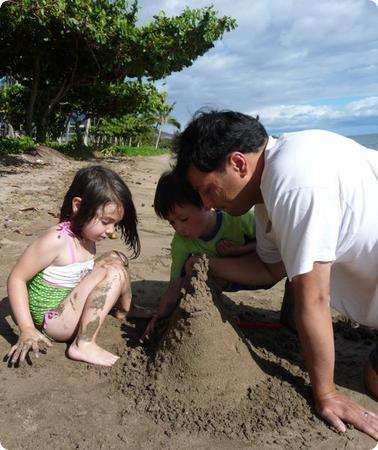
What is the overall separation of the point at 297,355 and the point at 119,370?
0.86 m

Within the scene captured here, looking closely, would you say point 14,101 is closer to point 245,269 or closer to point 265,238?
point 245,269

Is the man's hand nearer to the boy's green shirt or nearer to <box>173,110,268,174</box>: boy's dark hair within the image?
<box>173,110,268,174</box>: boy's dark hair

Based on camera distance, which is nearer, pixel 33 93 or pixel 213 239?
pixel 213 239

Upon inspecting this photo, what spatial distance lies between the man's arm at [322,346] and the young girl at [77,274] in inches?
36.3

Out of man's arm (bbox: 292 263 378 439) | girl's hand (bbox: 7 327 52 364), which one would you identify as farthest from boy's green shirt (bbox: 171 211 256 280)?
man's arm (bbox: 292 263 378 439)

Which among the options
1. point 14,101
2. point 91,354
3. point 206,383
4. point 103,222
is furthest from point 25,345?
point 14,101

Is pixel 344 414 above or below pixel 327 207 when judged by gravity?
below

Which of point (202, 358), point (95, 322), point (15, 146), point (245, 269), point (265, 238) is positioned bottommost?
point (15, 146)

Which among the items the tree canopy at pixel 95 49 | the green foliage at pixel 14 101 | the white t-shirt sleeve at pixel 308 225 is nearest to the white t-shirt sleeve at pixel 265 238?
the white t-shirt sleeve at pixel 308 225

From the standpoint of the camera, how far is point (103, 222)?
237 centimetres

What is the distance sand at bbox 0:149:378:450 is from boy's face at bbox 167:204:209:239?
54 cm

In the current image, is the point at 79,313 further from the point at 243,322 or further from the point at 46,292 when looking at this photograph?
the point at 243,322

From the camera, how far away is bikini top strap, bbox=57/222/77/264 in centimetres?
233

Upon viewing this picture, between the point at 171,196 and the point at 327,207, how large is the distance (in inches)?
40.1
